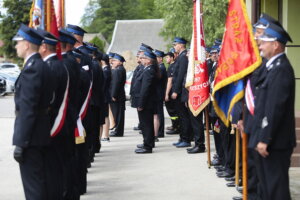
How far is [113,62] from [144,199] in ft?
24.2

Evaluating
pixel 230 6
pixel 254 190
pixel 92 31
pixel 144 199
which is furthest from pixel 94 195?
pixel 92 31

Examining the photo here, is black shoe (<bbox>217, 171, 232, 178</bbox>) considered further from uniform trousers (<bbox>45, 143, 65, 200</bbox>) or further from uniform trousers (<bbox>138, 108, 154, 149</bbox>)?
uniform trousers (<bbox>45, 143, 65, 200</bbox>)

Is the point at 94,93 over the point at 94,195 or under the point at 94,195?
over

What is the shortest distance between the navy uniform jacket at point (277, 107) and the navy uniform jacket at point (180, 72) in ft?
19.8

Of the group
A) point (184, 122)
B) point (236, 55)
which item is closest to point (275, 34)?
point (236, 55)

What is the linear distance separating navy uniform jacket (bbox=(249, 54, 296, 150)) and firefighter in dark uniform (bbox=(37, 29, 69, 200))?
2046mm

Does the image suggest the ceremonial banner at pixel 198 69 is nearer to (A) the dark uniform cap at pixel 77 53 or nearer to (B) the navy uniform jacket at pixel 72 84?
(A) the dark uniform cap at pixel 77 53

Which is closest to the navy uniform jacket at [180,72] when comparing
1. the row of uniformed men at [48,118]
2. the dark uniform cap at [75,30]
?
the dark uniform cap at [75,30]

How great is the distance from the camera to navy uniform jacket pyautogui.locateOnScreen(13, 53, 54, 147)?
5422 mm

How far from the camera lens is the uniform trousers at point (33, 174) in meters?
5.57

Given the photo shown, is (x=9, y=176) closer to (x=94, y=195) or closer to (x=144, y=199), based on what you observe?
(x=94, y=195)

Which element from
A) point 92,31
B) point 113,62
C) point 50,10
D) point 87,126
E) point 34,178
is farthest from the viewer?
point 92,31

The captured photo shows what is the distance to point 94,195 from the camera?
776 centimetres

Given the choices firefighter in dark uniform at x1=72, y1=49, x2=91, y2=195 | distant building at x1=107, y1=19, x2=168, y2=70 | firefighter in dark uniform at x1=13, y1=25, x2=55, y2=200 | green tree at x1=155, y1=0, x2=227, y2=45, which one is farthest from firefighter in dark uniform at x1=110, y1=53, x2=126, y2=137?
distant building at x1=107, y1=19, x2=168, y2=70
